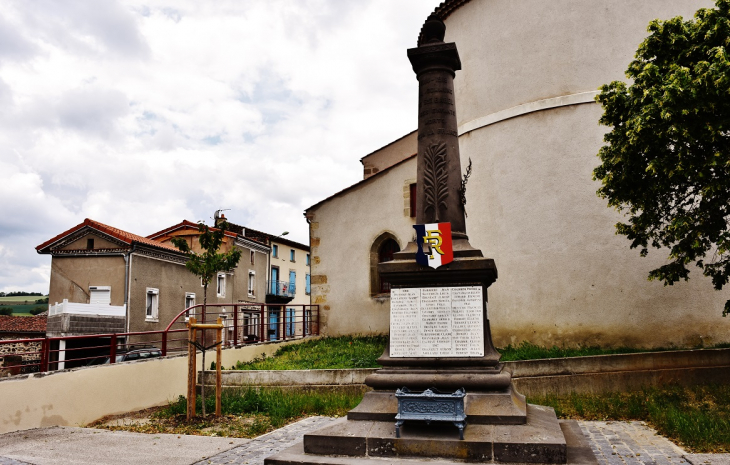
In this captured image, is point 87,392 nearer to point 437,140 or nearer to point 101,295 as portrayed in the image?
point 437,140

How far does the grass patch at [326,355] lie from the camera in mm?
11622

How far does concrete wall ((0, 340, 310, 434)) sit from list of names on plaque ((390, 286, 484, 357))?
5.24m

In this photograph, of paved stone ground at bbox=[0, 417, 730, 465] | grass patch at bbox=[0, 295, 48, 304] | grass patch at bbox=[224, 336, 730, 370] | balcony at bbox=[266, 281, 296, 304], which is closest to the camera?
paved stone ground at bbox=[0, 417, 730, 465]

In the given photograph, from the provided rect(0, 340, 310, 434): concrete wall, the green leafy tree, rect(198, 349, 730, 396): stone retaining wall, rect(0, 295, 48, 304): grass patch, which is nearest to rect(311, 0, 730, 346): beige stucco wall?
rect(198, 349, 730, 396): stone retaining wall

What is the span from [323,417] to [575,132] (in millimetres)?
8257

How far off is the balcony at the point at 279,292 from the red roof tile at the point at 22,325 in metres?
14.3

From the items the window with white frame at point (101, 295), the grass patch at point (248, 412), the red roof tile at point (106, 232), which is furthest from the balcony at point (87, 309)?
the grass patch at point (248, 412)

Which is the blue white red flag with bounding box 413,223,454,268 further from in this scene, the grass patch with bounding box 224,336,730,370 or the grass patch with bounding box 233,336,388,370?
the grass patch with bounding box 233,336,388,370

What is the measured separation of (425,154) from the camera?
663 cm

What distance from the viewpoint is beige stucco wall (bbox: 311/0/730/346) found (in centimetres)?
1174

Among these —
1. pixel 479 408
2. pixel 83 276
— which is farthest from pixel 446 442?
pixel 83 276

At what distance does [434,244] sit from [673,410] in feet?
13.4

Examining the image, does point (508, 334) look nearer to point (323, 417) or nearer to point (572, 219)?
point (572, 219)

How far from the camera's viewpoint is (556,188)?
12.8m
